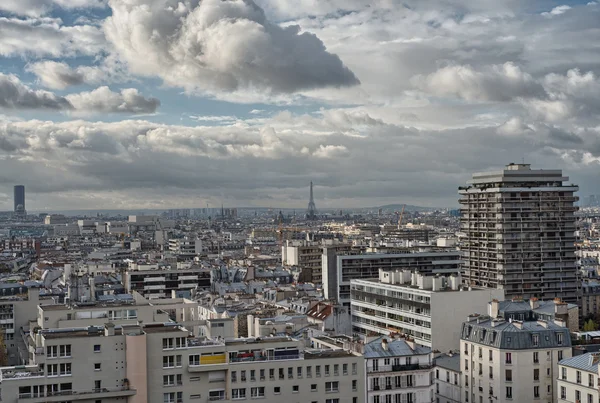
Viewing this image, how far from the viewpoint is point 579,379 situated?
62.5 m

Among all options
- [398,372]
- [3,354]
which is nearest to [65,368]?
[398,372]

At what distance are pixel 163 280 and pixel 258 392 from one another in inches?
3258

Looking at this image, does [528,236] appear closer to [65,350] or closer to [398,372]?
[398,372]

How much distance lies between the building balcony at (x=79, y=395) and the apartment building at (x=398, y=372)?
1915cm

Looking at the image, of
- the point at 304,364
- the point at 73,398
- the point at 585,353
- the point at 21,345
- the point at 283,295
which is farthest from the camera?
the point at 283,295

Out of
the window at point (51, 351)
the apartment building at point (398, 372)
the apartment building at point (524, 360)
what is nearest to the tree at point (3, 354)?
the window at point (51, 351)

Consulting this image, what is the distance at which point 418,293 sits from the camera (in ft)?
289

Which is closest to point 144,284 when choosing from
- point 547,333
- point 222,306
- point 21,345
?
point 222,306

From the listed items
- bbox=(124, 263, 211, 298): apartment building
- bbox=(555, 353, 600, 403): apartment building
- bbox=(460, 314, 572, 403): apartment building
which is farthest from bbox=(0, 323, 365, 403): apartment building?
bbox=(124, 263, 211, 298): apartment building

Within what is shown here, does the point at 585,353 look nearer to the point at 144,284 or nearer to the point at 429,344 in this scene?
the point at 429,344

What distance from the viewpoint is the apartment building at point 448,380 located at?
7381 cm

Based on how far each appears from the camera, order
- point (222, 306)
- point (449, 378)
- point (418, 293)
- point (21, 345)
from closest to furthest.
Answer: point (449, 378) < point (21, 345) < point (418, 293) < point (222, 306)

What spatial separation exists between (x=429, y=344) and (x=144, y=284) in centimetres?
5982

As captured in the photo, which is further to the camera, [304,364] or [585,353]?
[585,353]
